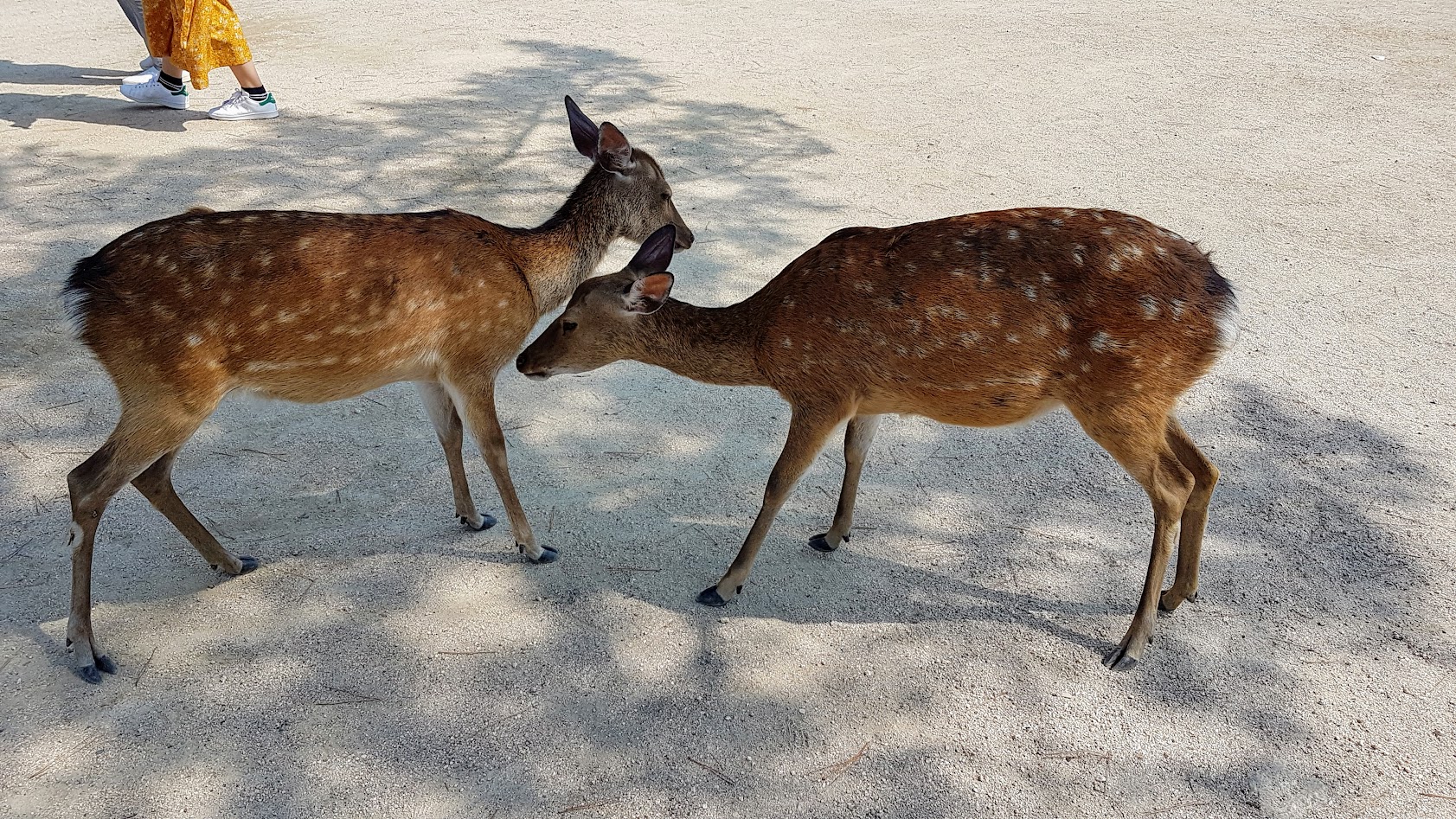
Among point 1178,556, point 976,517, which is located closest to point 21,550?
point 976,517

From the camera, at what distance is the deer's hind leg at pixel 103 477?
10.3ft

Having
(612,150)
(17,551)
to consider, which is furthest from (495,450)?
(17,551)

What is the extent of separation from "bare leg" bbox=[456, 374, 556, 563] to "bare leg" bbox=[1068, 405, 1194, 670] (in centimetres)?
178

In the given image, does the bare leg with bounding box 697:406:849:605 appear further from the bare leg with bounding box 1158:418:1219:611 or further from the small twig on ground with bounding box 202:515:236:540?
the small twig on ground with bounding box 202:515:236:540

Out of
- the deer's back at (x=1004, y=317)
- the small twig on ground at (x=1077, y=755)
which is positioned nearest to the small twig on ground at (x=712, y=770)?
the small twig on ground at (x=1077, y=755)

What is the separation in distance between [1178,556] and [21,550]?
3.74 meters

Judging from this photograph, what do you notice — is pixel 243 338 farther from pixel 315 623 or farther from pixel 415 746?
pixel 415 746

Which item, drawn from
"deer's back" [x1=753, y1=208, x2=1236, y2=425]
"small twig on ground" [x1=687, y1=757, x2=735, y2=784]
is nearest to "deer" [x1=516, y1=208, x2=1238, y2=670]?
"deer's back" [x1=753, y1=208, x2=1236, y2=425]

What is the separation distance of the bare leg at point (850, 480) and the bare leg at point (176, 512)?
1926mm

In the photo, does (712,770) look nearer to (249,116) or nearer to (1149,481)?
(1149,481)

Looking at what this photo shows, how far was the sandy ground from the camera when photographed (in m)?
2.95

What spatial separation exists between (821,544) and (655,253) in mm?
1144

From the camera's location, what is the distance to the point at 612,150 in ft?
13.7

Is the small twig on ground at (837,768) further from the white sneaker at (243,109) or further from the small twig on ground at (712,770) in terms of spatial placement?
the white sneaker at (243,109)
